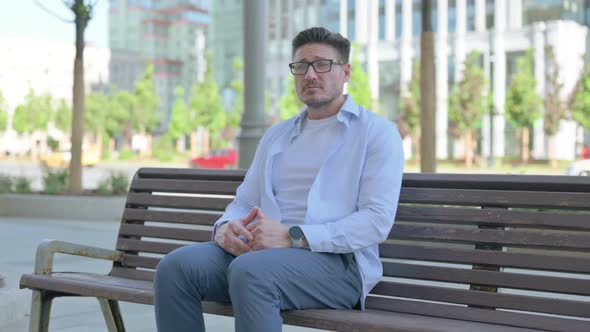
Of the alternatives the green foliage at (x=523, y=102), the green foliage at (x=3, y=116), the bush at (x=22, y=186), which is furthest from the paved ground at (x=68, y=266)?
the green foliage at (x=3, y=116)

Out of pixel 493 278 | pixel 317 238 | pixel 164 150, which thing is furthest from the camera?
pixel 164 150

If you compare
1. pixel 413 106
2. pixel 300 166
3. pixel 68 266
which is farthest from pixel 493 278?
pixel 413 106

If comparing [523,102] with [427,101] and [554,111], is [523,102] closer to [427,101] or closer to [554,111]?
[554,111]

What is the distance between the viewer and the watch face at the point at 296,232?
340 centimetres

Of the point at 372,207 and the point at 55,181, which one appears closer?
the point at 372,207

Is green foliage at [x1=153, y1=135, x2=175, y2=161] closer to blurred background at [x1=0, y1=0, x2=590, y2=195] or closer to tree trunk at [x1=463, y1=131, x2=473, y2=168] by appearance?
blurred background at [x1=0, y1=0, x2=590, y2=195]

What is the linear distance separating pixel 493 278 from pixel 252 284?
1004 mm

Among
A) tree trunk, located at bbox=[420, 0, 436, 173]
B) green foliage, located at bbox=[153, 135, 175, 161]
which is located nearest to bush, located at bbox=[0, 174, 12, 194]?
tree trunk, located at bbox=[420, 0, 436, 173]

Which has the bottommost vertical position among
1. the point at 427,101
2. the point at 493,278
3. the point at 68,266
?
the point at 68,266

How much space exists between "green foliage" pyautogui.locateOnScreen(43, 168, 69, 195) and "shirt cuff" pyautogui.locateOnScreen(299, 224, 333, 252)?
41.8ft

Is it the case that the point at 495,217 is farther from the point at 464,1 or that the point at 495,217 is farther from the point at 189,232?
the point at 464,1

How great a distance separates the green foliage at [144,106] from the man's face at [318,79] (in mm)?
63182

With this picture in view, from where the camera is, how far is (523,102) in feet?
153

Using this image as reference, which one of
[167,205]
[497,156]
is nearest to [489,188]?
[167,205]
